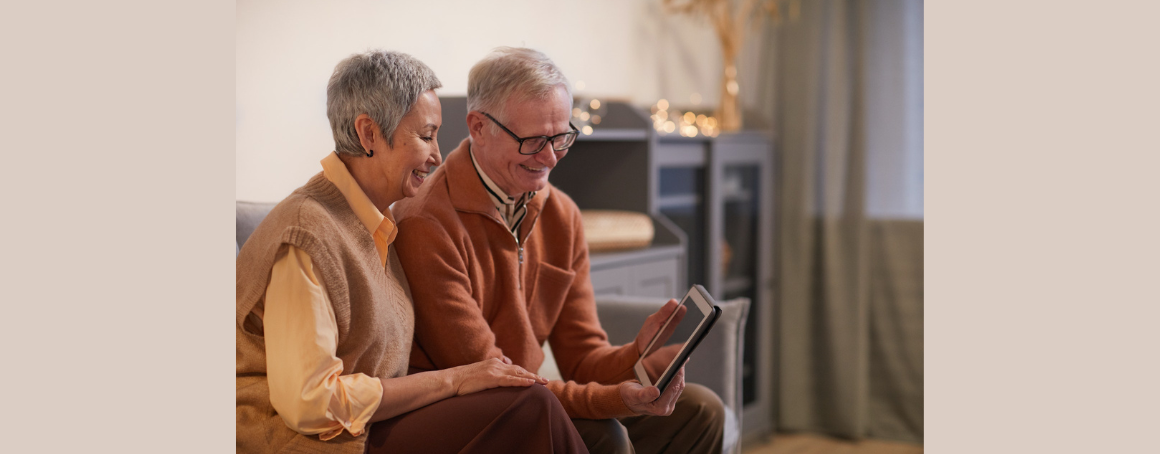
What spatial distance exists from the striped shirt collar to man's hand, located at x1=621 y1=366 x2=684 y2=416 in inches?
12.7

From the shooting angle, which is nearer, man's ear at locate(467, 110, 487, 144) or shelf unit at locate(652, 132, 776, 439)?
man's ear at locate(467, 110, 487, 144)

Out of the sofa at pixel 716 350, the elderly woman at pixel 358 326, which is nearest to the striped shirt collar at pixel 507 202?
the elderly woman at pixel 358 326

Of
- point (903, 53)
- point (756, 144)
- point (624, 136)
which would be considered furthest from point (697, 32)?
point (624, 136)

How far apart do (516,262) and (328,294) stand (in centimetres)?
42

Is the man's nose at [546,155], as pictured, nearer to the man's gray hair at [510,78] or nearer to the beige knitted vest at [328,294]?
the man's gray hair at [510,78]

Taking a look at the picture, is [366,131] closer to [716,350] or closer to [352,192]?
[352,192]

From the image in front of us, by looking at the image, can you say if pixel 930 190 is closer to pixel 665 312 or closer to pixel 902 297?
pixel 665 312

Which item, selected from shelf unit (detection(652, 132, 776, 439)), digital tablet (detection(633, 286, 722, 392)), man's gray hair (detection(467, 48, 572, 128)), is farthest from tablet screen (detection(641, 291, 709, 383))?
shelf unit (detection(652, 132, 776, 439))

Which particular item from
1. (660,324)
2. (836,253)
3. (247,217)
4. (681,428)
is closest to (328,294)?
(247,217)

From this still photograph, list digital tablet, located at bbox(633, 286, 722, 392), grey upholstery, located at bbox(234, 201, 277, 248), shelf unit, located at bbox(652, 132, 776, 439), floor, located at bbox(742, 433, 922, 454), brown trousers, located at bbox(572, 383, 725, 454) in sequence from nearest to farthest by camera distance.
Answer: digital tablet, located at bbox(633, 286, 722, 392), grey upholstery, located at bbox(234, 201, 277, 248), brown trousers, located at bbox(572, 383, 725, 454), shelf unit, located at bbox(652, 132, 776, 439), floor, located at bbox(742, 433, 922, 454)

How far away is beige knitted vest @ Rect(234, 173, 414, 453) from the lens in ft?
3.50

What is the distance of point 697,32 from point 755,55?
239 millimetres

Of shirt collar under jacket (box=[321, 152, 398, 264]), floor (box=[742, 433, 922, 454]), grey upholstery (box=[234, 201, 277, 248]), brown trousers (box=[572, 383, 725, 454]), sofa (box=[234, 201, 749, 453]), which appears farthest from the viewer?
floor (box=[742, 433, 922, 454])

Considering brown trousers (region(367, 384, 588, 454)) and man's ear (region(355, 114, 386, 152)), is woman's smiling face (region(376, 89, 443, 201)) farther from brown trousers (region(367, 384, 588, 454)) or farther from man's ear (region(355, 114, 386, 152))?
brown trousers (region(367, 384, 588, 454))
